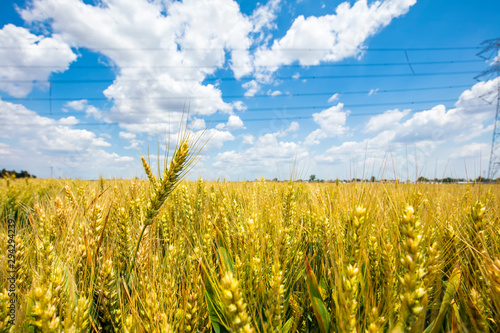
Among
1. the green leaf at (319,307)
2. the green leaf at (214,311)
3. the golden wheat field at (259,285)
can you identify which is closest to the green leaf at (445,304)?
the golden wheat field at (259,285)

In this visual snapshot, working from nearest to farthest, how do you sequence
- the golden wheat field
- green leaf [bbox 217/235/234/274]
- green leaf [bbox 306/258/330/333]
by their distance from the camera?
the golden wheat field < green leaf [bbox 306/258/330/333] < green leaf [bbox 217/235/234/274]

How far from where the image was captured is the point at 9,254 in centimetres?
117

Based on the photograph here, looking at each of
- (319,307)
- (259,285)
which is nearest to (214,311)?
(259,285)

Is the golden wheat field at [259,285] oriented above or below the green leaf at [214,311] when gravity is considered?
above

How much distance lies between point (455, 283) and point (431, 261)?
25 centimetres

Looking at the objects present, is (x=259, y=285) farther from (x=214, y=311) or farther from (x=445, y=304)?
(x=445, y=304)

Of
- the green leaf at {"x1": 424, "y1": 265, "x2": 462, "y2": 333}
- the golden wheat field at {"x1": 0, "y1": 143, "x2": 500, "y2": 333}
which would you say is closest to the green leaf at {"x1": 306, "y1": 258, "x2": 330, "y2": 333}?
the golden wheat field at {"x1": 0, "y1": 143, "x2": 500, "y2": 333}

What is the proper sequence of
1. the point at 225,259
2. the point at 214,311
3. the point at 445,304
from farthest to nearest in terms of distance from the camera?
the point at 225,259
the point at 214,311
the point at 445,304

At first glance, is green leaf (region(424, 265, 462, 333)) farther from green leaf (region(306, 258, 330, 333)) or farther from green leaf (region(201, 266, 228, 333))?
green leaf (region(201, 266, 228, 333))

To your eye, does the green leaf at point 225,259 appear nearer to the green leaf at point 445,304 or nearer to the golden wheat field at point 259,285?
the golden wheat field at point 259,285

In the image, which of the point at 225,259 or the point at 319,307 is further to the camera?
the point at 225,259

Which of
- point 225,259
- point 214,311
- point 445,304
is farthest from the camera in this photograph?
point 225,259

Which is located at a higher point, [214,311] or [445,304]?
[445,304]

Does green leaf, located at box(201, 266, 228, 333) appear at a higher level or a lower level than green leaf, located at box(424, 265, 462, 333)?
lower
